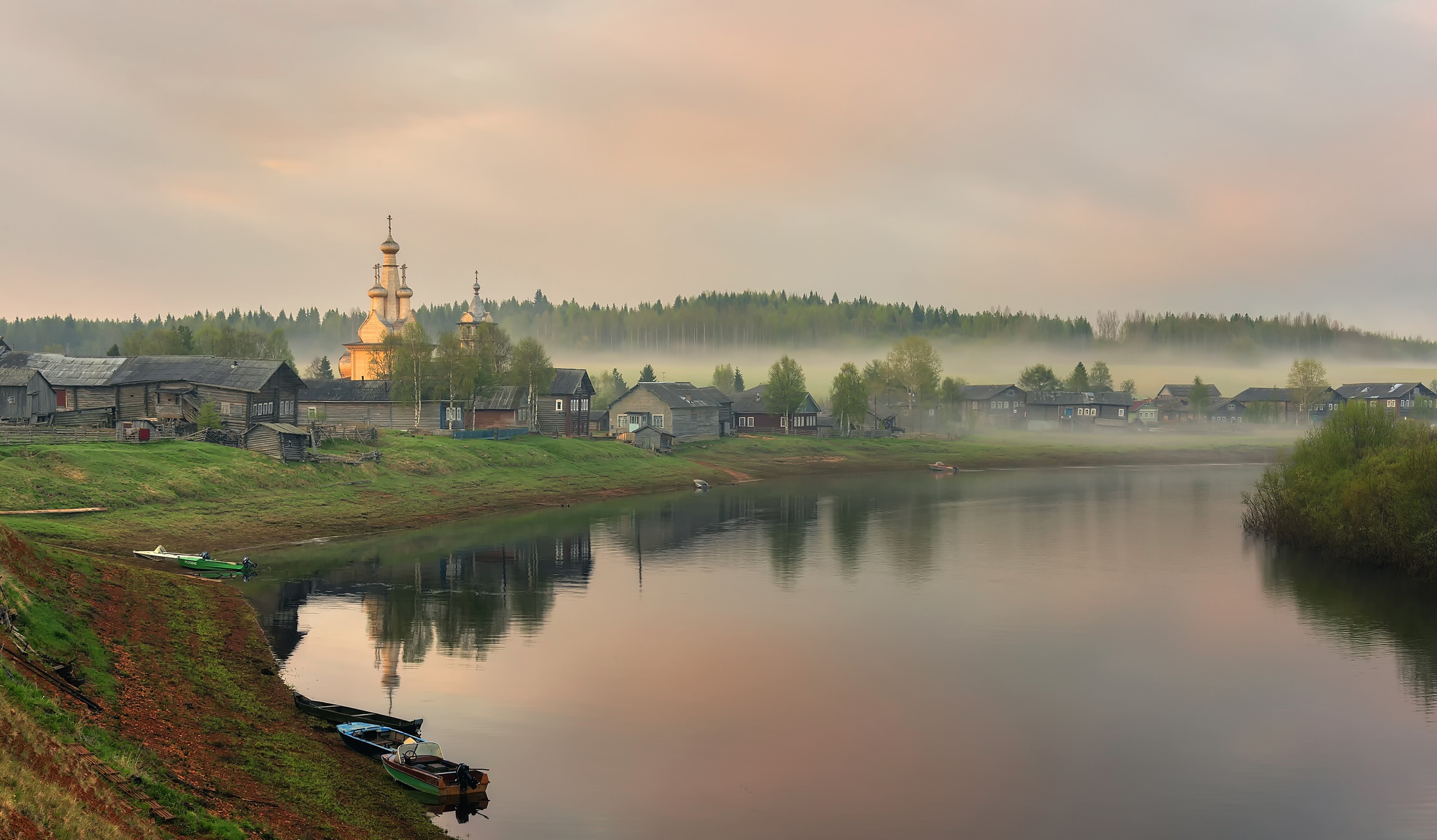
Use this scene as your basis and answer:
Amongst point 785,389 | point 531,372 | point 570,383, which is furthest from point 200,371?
point 785,389

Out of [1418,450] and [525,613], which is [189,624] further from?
[1418,450]

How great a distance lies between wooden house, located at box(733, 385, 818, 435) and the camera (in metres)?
149

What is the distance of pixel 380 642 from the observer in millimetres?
40531

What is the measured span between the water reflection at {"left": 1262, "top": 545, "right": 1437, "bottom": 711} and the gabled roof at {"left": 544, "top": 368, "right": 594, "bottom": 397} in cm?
7559

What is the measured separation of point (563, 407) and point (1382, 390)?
151m

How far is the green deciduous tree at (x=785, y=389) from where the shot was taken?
478ft

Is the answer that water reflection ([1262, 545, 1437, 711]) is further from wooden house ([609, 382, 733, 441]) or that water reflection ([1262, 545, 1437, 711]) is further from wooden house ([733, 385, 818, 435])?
wooden house ([733, 385, 818, 435])

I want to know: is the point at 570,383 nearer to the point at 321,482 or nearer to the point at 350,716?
the point at 321,482

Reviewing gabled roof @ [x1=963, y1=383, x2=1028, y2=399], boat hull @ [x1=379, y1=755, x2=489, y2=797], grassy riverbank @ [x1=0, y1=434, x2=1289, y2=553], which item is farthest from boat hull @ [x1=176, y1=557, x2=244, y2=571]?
gabled roof @ [x1=963, y1=383, x2=1028, y2=399]

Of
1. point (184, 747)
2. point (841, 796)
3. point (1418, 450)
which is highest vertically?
point (1418, 450)

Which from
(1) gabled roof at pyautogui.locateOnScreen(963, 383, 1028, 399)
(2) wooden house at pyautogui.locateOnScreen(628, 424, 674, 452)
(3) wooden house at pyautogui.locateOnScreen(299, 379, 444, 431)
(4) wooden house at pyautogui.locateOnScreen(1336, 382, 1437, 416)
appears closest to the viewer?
(3) wooden house at pyautogui.locateOnScreen(299, 379, 444, 431)

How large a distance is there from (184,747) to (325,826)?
5.08 m

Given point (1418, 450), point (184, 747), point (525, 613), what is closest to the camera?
point (184, 747)

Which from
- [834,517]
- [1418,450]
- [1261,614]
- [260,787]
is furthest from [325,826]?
[834,517]
